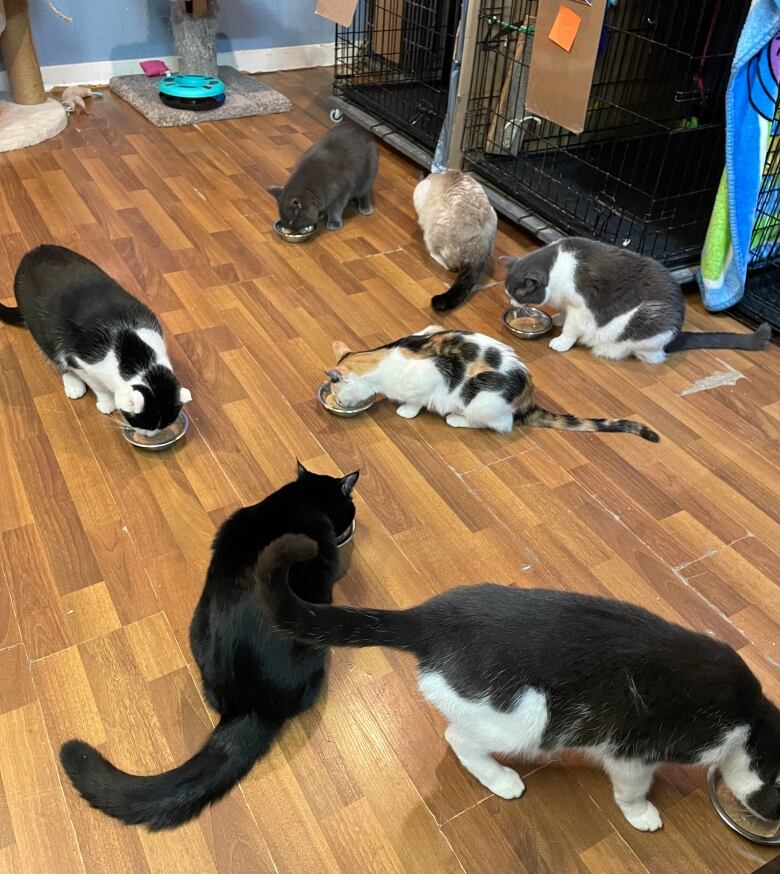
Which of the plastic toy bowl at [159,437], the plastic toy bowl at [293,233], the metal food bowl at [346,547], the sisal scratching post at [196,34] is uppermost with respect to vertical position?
the sisal scratching post at [196,34]

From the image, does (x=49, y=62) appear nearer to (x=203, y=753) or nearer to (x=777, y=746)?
(x=203, y=753)

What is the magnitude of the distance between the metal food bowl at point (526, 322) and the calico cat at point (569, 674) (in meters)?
1.49

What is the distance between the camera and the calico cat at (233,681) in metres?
1.25

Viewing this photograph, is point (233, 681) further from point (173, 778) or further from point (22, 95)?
point (22, 95)

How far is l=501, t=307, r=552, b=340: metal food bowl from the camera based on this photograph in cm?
254

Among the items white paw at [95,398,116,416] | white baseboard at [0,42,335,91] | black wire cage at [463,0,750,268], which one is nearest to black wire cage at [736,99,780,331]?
black wire cage at [463,0,750,268]

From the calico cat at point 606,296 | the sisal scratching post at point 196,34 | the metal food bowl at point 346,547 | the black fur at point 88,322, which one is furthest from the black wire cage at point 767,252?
the sisal scratching post at point 196,34

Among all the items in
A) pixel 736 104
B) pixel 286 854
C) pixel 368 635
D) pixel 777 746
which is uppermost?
pixel 736 104

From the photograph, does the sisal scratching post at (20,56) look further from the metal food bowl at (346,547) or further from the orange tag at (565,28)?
the metal food bowl at (346,547)

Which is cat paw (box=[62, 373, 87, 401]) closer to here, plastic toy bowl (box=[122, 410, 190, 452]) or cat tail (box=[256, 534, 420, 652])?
plastic toy bowl (box=[122, 410, 190, 452])

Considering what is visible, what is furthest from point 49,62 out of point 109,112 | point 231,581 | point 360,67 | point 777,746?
point 777,746

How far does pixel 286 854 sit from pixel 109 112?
3928mm

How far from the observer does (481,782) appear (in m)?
1.35

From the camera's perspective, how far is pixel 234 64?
452cm
